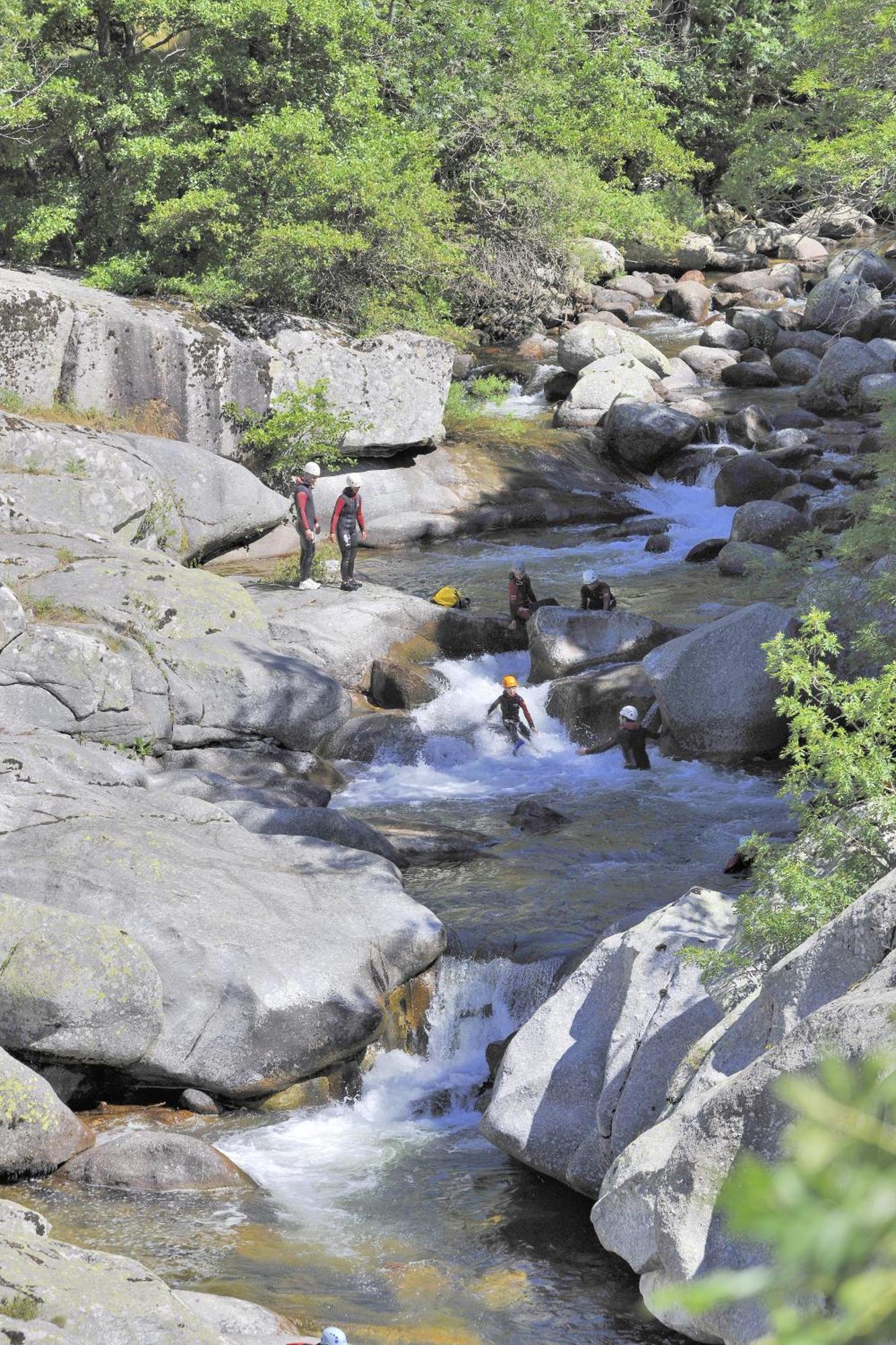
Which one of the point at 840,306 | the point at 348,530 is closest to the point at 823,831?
the point at 348,530

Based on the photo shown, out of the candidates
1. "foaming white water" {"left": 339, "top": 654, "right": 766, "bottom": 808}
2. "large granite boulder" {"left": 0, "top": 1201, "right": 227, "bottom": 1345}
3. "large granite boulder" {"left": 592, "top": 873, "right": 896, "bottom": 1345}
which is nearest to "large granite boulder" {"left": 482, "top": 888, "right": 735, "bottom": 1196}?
"large granite boulder" {"left": 592, "top": 873, "right": 896, "bottom": 1345}

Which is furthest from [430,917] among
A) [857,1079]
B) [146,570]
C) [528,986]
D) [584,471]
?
[584,471]

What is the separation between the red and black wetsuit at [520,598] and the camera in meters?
18.5

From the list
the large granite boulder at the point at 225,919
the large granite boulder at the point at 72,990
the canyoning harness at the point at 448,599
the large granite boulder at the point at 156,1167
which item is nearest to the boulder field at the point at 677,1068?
the large granite boulder at the point at 225,919

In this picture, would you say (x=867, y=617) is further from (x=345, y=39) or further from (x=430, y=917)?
(x=345, y=39)

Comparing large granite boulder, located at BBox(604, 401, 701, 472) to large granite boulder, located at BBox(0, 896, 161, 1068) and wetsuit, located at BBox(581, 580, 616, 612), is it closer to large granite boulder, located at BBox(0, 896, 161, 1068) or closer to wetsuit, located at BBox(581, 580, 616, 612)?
wetsuit, located at BBox(581, 580, 616, 612)

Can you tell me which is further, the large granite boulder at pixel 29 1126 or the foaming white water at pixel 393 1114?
the foaming white water at pixel 393 1114

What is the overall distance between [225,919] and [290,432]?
13481 millimetres

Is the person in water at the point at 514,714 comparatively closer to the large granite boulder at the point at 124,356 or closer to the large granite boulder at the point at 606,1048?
the large granite boulder at the point at 606,1048

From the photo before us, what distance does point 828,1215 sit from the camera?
91cm

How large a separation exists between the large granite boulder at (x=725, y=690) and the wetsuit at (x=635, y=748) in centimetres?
45

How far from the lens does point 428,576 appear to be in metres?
21.3

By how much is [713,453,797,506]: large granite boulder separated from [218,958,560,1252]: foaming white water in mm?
14293

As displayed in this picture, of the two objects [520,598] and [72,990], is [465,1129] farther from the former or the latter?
[520,598]
